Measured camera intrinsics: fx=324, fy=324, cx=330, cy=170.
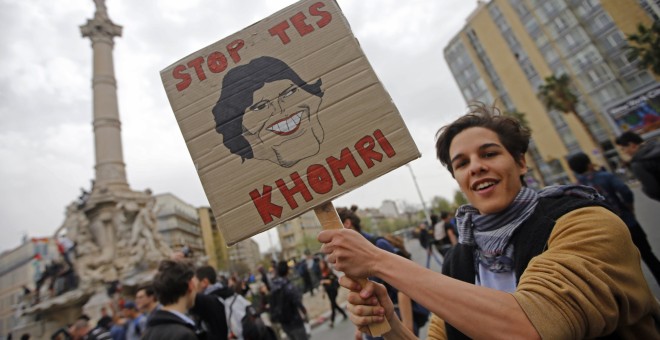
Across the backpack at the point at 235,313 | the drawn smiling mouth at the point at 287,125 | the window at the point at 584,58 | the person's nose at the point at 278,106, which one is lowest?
the backpack at the point at 235,313

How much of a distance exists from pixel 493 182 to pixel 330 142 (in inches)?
30.5

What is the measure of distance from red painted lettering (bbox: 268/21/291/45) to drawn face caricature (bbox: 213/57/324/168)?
13 centimetres

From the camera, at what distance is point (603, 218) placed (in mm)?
1079

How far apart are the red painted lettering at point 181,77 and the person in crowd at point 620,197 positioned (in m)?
3.71

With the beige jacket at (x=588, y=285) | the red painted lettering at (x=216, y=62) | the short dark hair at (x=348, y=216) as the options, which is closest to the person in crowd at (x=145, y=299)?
the short dark hair at (x=348, y=216)

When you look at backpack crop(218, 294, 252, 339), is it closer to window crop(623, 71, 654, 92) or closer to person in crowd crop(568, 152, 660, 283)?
person in crowd crop(568, 152, 660, 283)

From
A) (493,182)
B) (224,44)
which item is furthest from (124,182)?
(493,182)

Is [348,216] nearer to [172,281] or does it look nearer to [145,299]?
[172,281]

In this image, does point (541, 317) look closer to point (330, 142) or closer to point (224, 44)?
point (330, 142)

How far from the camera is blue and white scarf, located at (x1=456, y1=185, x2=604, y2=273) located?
132 centimetres

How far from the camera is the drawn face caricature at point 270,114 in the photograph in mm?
1625

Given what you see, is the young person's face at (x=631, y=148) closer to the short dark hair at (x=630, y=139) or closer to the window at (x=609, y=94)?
the short dark hair at (x=630, y=139)

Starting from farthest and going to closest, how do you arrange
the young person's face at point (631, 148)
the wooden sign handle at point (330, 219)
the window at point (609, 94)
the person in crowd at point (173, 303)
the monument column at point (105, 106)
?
the window at point (609, 94) < the monument column at point (105, 106) < the young person's face at point (631, 148) < the person in crowd at point (173, 303) < the wooden sign handle at point (330, 219)

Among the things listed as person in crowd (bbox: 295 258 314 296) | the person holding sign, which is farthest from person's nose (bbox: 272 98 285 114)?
person in crowd (bbox: 295 258 314 296)
